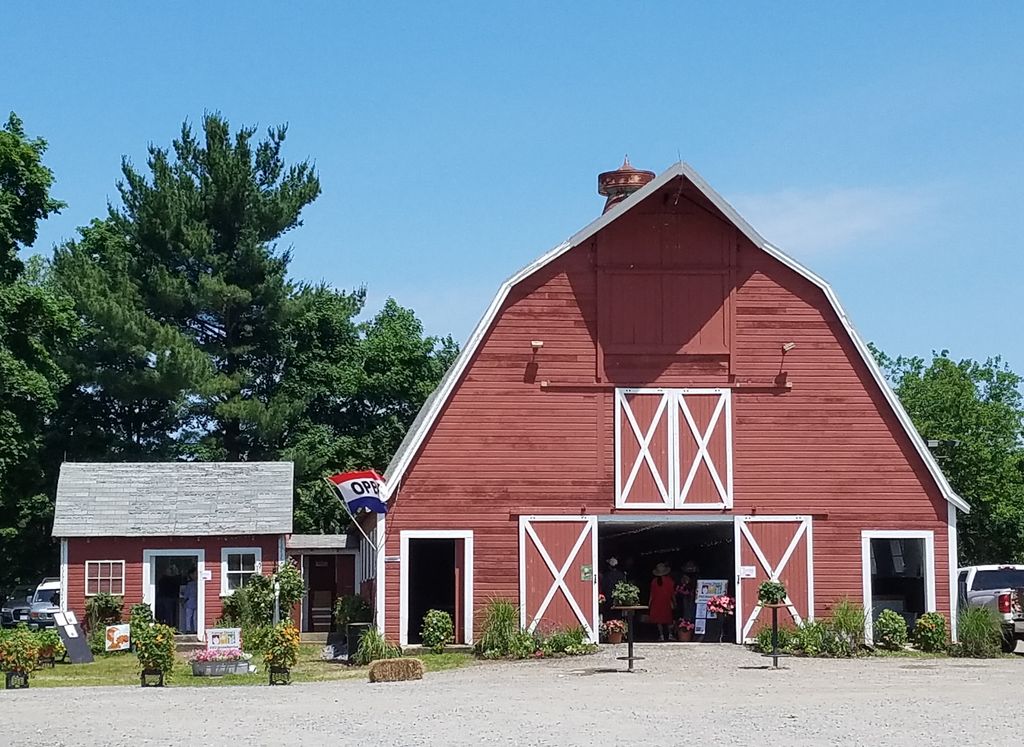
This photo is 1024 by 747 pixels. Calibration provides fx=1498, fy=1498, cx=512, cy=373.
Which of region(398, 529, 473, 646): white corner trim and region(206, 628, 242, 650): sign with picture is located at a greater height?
region(398, 529, 473, 646): white corner trim

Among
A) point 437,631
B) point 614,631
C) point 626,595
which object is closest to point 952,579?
point 614,631

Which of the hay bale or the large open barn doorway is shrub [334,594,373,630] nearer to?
the large open barn doorway

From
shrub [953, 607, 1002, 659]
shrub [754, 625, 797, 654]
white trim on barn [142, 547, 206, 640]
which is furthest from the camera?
white trim on barn [142, 547, 206, 640]

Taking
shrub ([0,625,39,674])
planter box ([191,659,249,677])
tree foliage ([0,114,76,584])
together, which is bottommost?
planter box ([191,659,249,677])

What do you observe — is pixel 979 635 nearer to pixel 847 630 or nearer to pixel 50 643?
pixel 847 630

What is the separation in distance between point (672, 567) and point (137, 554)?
1240 cm

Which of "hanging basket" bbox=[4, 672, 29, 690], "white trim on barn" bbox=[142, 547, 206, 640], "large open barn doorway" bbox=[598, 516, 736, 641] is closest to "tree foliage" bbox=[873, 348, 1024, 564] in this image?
"large open barn doorway" bbox=[598, 516, 736, 641]

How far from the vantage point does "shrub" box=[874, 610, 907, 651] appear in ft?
90.0

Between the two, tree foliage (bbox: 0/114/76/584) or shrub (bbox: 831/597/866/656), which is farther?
tree foliage (bbox: 0/114/76/584)

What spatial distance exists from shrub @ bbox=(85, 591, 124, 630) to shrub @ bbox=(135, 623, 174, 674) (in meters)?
11.1

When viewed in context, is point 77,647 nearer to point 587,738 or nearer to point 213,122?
point 587,738

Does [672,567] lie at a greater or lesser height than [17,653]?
greater

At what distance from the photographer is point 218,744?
14.7 m

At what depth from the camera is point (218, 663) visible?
24078mm
